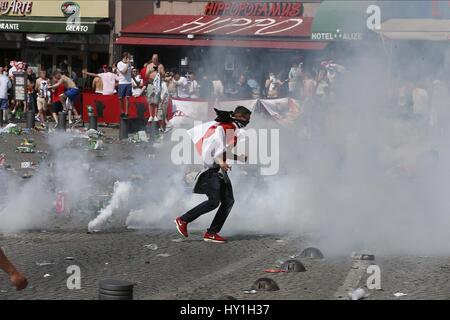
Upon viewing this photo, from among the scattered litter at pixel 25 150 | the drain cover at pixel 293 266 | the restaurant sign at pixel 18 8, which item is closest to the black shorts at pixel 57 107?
the scattered litter at pixel 25 150

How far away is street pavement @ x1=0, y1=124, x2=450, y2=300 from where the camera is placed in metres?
7.84

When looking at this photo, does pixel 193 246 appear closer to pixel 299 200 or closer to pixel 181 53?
pixel 299 200

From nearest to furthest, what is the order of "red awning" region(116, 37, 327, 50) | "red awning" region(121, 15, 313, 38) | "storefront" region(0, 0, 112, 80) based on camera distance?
"red awning" region(116, 37, 327, 50) < "red awning" region(121, 15, 313, 38) < "storefront" region(0, 0, 112, 80)

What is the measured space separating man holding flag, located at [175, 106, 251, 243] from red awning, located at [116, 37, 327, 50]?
3377 millimetres

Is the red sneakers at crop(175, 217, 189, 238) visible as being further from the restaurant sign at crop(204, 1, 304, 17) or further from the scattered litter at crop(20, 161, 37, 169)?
the scattered litter at crop(20, 161, 37, 169)

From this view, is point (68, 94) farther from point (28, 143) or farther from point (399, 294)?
point (399, 294)

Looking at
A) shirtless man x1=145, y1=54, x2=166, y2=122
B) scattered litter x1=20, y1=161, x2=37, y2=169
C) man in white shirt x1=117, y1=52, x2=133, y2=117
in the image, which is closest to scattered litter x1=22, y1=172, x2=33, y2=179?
scattered litter x1=20, y1=161, x2=37, y2=169

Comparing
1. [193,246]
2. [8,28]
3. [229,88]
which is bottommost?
[193,246]

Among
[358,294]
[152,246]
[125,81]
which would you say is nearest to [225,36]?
[125,81]

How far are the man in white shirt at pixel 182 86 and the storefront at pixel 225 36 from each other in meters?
0.36

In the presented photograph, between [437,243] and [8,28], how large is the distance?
27625 mm

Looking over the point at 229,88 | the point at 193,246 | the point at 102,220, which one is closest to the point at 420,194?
the point at 193,246

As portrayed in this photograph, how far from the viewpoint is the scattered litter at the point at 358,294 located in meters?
7.56

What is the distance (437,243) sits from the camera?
1013cm
